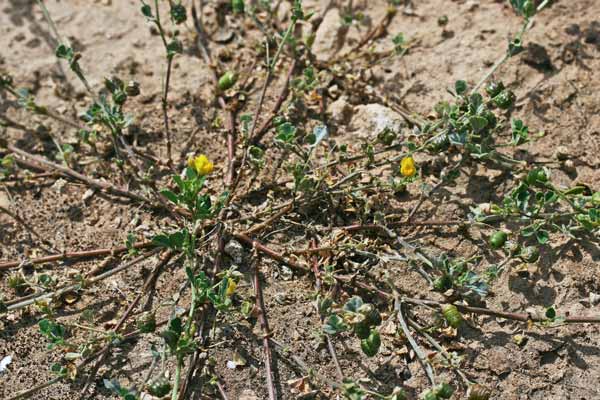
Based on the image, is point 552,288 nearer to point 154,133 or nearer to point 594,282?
point 594,282

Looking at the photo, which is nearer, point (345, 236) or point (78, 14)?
point (345, 236)

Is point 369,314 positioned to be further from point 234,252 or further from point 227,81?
point 227,81

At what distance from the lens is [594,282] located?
2973 millimetres

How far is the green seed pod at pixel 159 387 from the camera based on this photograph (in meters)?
2.48

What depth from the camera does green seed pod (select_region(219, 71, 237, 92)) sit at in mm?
3526

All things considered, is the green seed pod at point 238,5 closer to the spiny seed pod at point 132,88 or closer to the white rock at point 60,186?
the spiny seed pod at point 132,88

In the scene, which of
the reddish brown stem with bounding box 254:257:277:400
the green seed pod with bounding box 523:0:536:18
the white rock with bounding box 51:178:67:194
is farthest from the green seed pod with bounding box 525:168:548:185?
the white rock with bounding box 51:178:67:194

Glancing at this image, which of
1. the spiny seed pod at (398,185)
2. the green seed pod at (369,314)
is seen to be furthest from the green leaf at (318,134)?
the green seed pod at (369,314)

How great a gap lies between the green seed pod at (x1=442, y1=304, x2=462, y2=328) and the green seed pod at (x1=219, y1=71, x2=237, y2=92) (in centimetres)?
163

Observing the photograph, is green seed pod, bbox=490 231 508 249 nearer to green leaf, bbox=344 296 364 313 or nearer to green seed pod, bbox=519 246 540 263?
green seed pod, bbox=519 246 540 263

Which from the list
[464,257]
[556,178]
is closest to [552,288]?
[464,257]

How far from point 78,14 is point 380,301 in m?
2.63

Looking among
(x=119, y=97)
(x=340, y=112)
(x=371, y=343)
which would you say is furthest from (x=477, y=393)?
(x=119, y=97)

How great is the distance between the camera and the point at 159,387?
2484 mm
